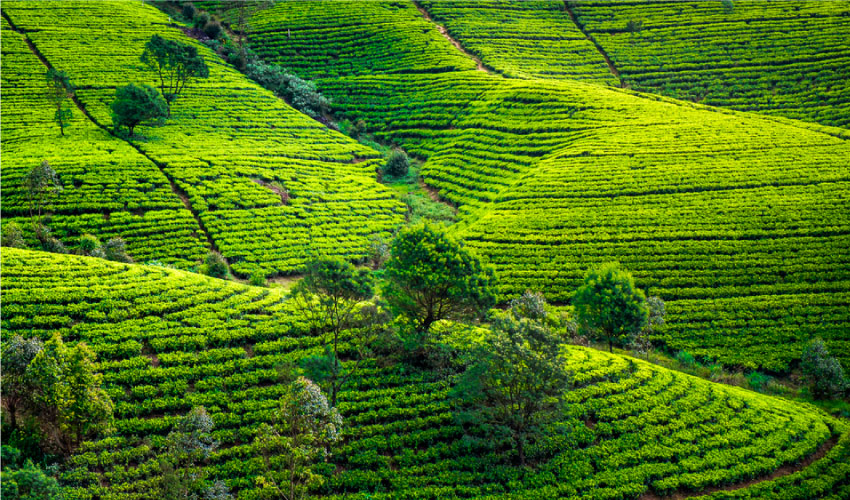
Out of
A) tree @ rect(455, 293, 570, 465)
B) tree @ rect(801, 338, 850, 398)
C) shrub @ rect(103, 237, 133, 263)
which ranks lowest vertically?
shrub @ rect(103, 237, 133, 263)

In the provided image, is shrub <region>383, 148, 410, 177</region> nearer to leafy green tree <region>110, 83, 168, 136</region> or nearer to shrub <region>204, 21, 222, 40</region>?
leafy green tree <region>110, 83, 168, 136</region>

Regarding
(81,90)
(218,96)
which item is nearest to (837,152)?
(218,96)

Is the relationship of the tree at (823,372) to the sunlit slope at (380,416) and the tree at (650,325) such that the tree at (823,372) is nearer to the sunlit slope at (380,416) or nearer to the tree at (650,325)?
the sunlit slope at (380,416)

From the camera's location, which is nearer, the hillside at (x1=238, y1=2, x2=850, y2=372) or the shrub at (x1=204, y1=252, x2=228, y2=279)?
the hillside at (x1=238, y1=2, x2=850, y2=372)

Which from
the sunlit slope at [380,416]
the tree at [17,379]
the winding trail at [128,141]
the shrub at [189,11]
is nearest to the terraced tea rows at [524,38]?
the shrub at [189,11]

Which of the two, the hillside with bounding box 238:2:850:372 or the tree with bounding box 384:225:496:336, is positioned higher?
the hillside with bounding box 238:2:850:372

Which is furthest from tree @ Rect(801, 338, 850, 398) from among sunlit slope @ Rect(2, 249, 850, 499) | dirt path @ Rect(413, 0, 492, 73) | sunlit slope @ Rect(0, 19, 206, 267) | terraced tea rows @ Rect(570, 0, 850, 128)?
dirt path @ Rect(413, 0, 492, 73)

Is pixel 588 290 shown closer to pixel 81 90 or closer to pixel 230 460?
pixel 230 460

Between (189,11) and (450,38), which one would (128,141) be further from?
(450,38)
